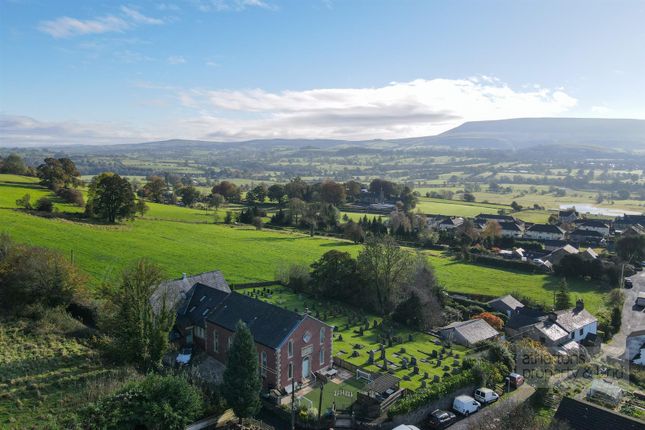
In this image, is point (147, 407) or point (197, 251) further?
point (197, 251)

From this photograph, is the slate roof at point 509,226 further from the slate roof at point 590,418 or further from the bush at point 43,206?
the bush at point 43,206

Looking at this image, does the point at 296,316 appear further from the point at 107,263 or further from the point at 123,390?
the point at 107,263

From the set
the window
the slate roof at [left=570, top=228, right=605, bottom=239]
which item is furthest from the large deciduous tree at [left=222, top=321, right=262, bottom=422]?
the slate roof at [left=570, top=228, right=605, bottom=239]

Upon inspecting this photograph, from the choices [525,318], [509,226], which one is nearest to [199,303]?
[525,318]

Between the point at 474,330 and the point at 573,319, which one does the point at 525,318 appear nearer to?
the point at 573,319

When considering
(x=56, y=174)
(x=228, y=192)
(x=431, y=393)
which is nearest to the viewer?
(x=431, y=393)

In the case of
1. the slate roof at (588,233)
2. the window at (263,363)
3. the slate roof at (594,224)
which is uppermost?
the window at (263,363)

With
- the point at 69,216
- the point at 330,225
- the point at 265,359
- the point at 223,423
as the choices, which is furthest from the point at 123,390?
the point at 330,225

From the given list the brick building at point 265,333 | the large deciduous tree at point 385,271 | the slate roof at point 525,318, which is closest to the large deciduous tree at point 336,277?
the large deciduous tree at point 385,271
